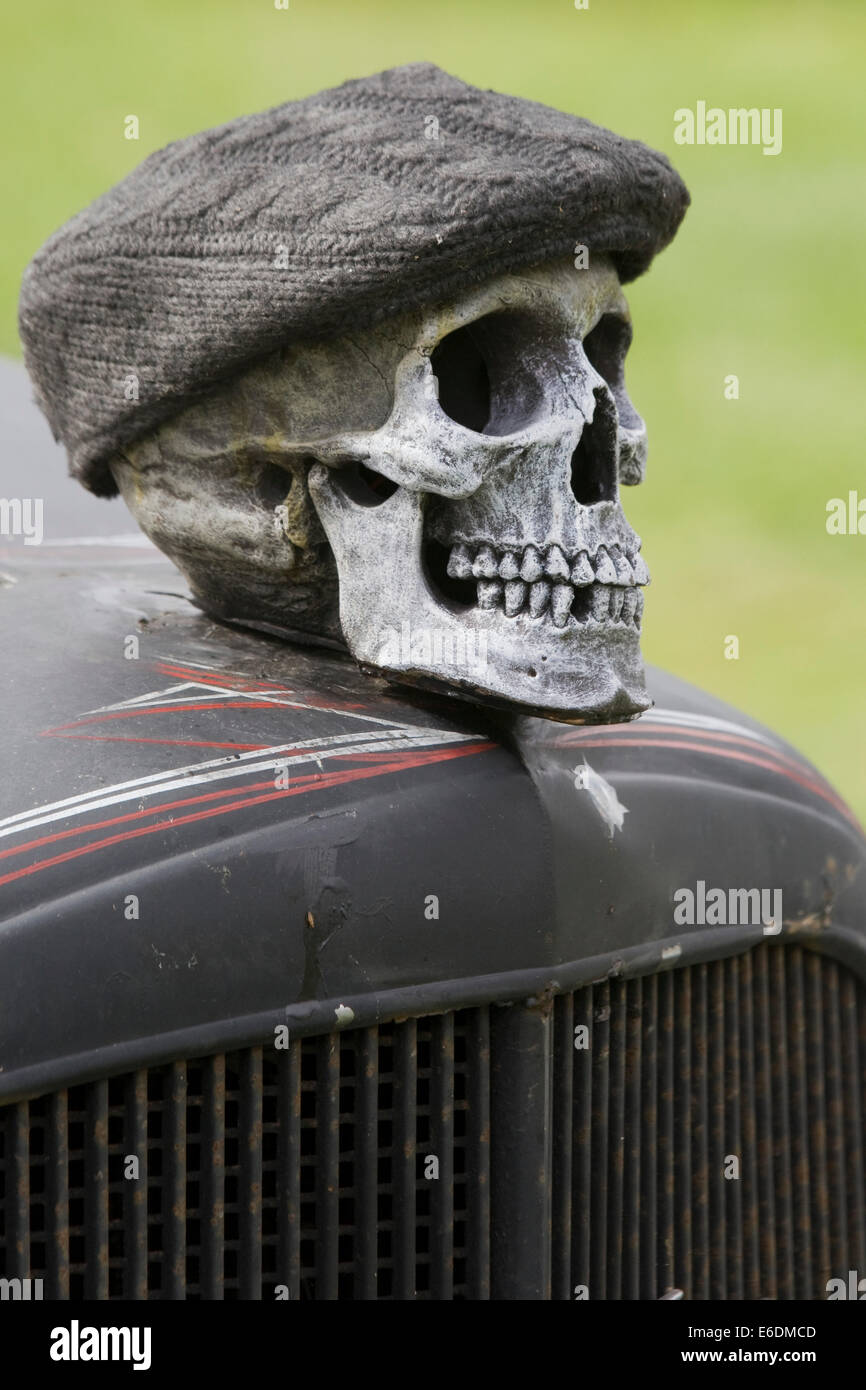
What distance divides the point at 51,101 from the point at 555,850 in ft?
26.3

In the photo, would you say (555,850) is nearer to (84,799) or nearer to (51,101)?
(84,799)

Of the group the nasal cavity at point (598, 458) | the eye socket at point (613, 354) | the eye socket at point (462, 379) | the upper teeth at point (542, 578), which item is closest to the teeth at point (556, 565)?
the upper teeth at point (542, 578)

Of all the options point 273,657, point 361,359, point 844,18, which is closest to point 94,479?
point 273,657

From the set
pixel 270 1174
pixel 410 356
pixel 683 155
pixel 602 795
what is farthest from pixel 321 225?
pixel 683 155

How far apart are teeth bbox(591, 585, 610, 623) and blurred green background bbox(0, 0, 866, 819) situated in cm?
555

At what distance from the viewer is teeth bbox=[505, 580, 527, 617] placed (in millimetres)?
2152

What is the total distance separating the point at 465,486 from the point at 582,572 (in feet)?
0.58

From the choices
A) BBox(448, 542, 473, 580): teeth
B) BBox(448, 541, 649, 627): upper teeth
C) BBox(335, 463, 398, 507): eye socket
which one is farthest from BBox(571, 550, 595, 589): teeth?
BBox(335, 463, 398, 507): eye socket

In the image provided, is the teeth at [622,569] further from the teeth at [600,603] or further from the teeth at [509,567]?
the teeth at [509,567]

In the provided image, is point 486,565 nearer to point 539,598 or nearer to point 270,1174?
point 539,598

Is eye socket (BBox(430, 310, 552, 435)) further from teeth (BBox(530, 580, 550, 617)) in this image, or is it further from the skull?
teeth (BBox(530, 580, 550, 617))

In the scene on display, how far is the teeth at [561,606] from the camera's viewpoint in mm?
2141
